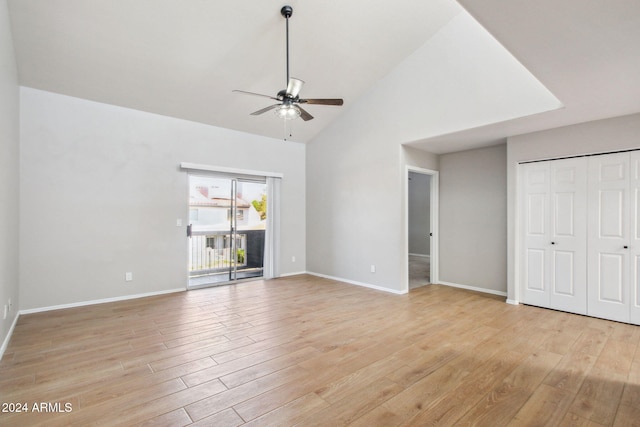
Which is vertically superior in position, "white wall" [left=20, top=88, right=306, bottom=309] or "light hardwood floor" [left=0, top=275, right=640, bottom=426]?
"white wall" [left=20, top=88, right=306, bottom=309]

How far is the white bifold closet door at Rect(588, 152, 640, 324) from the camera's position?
358 centimetres

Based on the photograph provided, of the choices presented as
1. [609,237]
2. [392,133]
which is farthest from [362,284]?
[609,237]

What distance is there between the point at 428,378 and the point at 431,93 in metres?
3.88

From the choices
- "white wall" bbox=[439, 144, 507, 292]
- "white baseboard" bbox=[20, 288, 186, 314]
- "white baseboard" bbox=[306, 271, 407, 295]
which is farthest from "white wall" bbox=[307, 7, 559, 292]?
"white baseboard" bbox=[20, 288, 186, 314]

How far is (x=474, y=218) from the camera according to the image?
5.39 metres

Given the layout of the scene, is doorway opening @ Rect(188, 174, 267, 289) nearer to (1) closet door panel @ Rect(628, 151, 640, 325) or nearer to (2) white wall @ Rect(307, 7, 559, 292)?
(2) white wall @ Rect(307, 7, 559, 292)

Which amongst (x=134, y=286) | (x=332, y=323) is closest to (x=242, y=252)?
(x=134, y=286)

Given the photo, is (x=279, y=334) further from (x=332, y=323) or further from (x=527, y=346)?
(x=527, y=346)

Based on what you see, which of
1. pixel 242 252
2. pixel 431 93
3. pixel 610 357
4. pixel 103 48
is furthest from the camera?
pixel 242 252

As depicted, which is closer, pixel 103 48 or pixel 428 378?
pixel 428 378

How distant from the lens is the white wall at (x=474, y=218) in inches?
198

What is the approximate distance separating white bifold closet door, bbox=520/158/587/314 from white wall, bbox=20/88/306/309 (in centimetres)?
517

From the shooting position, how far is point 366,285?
5566 millimetres

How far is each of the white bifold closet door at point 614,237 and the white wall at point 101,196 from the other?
18.8 feet
